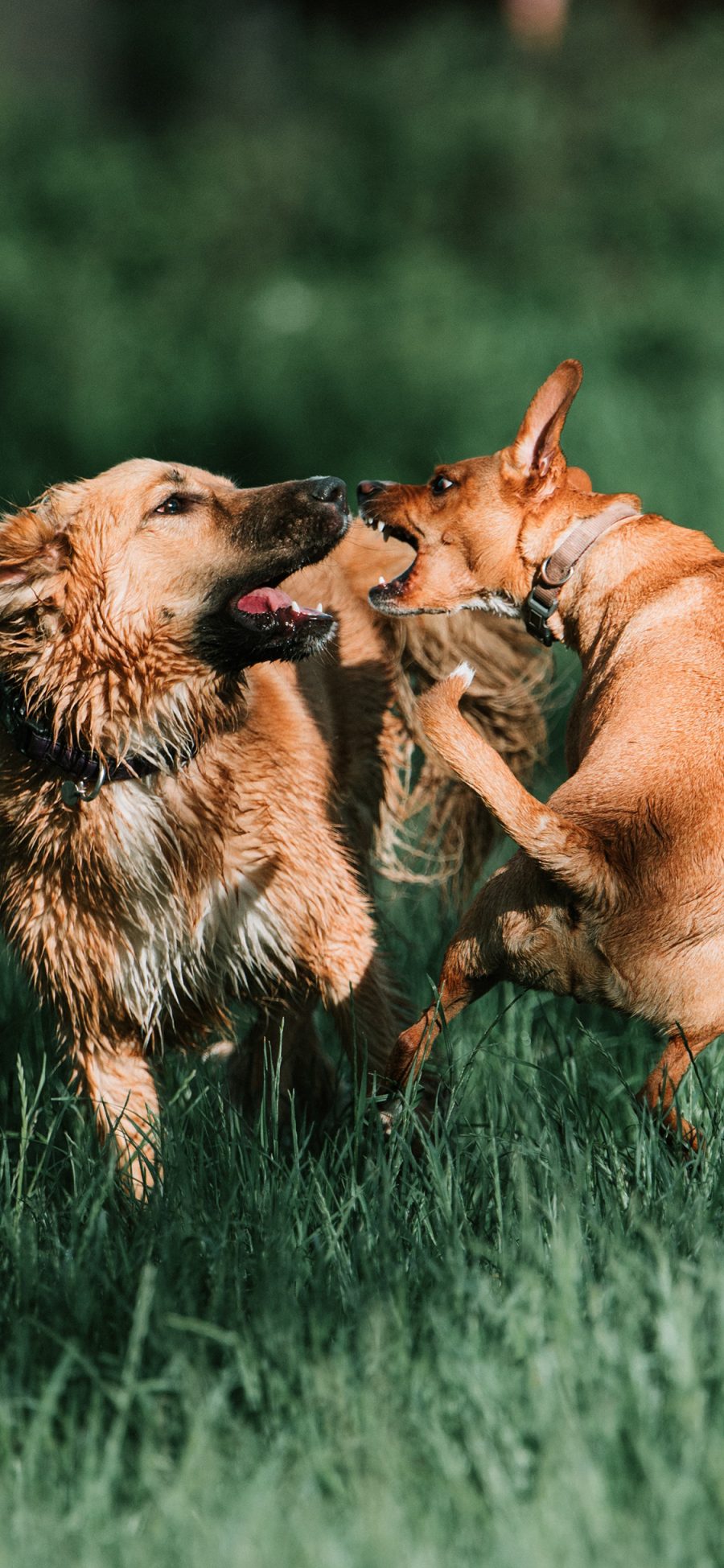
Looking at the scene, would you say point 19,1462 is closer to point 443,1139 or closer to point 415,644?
point 443,1139

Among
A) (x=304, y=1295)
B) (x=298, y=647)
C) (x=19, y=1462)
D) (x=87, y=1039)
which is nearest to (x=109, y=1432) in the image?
(x=19, y=1462)

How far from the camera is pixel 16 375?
11008 millimetres

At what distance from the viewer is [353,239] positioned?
45.8ft

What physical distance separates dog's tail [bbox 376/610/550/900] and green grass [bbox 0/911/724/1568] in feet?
5.17

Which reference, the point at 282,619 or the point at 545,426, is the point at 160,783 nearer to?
the point at 282,619

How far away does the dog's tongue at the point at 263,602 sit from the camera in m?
3.59

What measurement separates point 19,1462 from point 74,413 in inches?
361

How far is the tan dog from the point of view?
11.1ft

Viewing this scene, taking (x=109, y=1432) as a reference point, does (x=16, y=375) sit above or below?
above

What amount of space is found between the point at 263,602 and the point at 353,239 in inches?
442

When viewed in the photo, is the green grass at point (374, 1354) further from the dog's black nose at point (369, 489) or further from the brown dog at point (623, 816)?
the dog's black nose at point (369, 489)

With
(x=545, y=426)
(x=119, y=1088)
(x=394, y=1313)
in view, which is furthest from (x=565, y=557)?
(x=394, y=1313)

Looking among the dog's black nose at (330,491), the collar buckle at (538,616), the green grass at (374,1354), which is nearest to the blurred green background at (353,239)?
the collar buckle at (538,616)

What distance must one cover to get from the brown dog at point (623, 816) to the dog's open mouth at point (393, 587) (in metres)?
0.38
